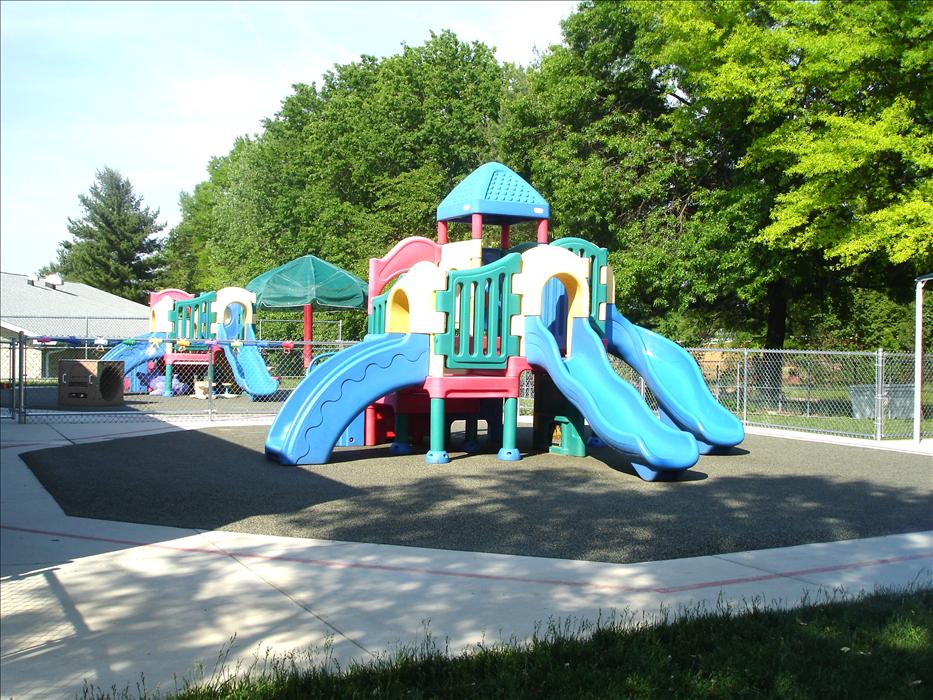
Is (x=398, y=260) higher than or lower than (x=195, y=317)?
higher

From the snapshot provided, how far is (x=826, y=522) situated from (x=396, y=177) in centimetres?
3264

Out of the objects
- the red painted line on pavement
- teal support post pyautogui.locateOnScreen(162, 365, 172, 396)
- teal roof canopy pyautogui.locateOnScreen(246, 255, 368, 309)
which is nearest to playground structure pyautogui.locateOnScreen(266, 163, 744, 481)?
the red painted line on pavement

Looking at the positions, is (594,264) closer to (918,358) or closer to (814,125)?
(918,358)

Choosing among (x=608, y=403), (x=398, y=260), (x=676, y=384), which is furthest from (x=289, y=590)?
(x=398, y=260)

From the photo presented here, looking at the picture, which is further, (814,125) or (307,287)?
(307,287)

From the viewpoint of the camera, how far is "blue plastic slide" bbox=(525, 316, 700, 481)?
10867 mm

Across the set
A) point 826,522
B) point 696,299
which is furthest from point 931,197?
point 826,522

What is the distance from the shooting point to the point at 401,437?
14.0m

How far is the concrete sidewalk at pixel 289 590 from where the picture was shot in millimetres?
4680

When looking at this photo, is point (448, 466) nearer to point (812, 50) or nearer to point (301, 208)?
point (812, 50)

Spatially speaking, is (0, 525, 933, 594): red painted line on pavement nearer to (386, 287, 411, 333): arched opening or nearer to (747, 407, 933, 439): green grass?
(386, 287, 411, 333): arched opening

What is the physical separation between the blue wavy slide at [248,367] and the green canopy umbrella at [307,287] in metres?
2.35

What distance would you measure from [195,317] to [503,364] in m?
15.7

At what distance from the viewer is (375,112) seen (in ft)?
131
